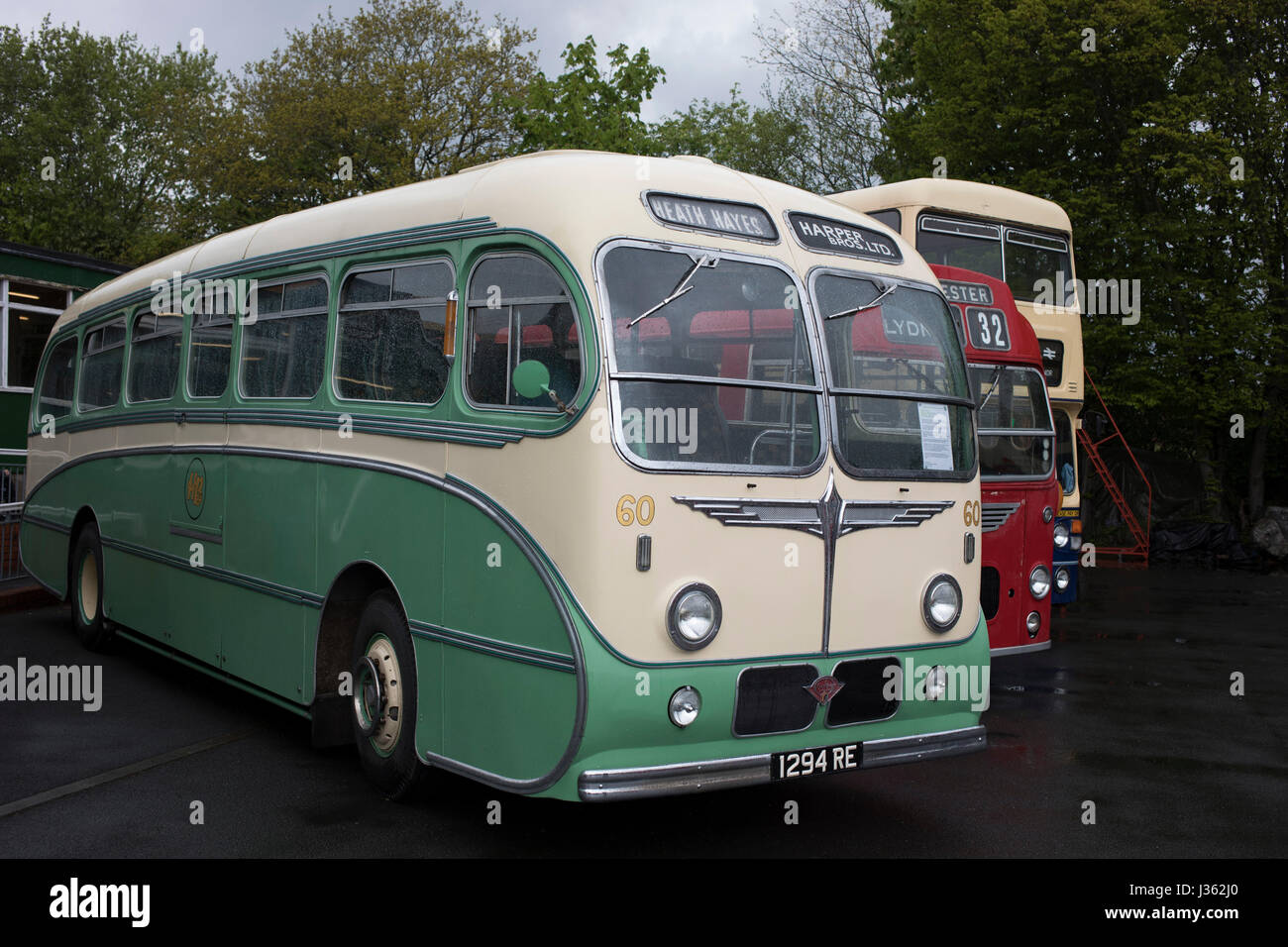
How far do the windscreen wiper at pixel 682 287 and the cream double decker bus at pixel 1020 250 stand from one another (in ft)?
28.6

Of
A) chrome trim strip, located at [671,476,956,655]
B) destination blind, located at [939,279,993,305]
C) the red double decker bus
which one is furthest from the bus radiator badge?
destination blind, located at [939,279,993,305]

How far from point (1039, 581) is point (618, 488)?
5.85 meters

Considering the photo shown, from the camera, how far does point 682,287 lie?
5.58m

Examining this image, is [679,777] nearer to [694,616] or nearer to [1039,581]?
[694,616]

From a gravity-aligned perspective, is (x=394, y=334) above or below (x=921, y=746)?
above

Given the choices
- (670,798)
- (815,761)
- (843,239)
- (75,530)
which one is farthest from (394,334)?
(75,530)

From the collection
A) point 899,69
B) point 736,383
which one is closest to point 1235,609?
point 736,383

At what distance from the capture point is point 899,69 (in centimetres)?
3484

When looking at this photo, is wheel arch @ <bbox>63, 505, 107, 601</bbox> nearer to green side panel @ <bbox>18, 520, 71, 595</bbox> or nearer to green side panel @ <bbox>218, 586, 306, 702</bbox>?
green side panel @ <bbox>18, 520, 71, 595</bbox>

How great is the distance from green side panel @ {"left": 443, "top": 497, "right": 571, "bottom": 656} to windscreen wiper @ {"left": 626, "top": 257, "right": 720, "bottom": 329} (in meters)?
1.10

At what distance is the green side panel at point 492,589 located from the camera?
531 centimetres

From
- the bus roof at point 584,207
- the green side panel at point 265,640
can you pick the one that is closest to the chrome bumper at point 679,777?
the bus roof at point 584,207

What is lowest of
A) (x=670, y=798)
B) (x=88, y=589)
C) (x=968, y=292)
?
(x=670, y=798)

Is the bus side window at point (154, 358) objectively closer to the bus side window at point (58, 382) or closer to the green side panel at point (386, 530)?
the bus side window at point (58, 382)
